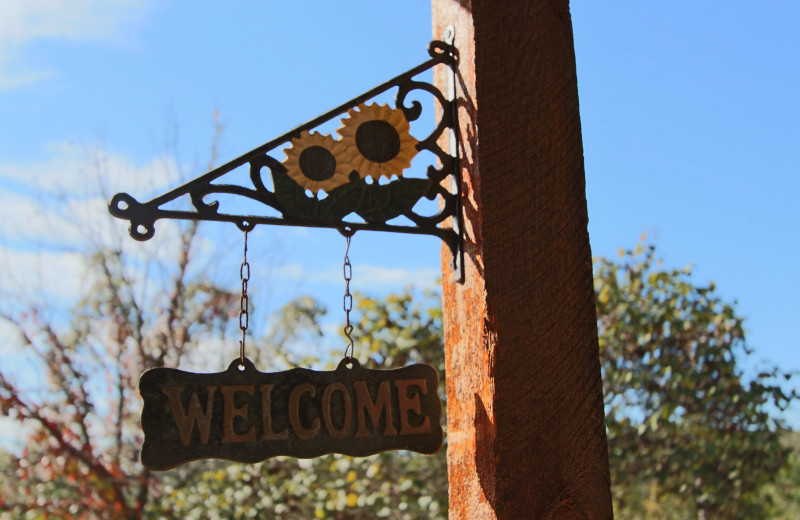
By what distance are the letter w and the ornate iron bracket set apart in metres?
0.30

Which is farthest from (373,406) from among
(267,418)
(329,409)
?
(267,418)

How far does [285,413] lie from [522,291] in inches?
19.3

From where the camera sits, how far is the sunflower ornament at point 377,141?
5.16 feet

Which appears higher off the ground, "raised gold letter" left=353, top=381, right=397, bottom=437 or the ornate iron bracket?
the ornate iron bracket

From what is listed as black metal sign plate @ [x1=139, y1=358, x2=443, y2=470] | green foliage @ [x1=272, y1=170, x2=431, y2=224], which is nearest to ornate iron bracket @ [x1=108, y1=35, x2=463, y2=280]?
green foliage @ [x1=272, y1=170, x2=431, y2=224]

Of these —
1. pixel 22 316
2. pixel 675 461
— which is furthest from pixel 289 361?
pixel 22 316

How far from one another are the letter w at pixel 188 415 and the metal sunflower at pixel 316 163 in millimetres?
456

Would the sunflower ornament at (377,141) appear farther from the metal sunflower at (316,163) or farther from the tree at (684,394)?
the tree at (684,394)

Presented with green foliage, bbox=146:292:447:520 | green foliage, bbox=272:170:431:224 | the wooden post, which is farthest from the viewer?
green foliage, bbox=146:292:447:520

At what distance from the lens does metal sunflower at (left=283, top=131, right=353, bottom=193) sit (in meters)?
1.52

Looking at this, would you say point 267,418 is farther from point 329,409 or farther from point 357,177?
point 357,177

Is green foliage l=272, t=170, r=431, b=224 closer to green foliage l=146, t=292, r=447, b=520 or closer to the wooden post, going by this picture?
the wooden post

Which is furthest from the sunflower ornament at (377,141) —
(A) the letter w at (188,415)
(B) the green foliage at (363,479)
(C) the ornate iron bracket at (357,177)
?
(B) the green foliage at (363,479)

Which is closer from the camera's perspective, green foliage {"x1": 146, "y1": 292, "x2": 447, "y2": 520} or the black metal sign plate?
the black metal sign plate
